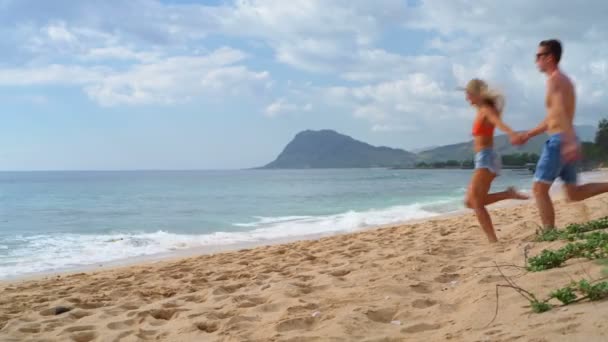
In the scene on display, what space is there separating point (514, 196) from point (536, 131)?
111cm

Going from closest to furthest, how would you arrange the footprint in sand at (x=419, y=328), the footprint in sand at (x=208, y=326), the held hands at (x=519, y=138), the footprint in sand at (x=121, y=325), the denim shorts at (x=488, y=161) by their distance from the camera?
1. the footprint in sand at (x=419, y=328)
2. the footprint in sand at (x=208, y=326)
3. the footprint in sand at (x=121, y=325)
4. the held hands at (x=519, y=138)
5. the denim shorts at (x=488, y=161)

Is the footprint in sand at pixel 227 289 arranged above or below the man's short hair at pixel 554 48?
below

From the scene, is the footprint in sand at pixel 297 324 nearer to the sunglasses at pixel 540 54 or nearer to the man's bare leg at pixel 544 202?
the man's bare leg at pixel 544 202

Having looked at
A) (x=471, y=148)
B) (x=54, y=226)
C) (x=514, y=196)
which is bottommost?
(x=54, y=226)

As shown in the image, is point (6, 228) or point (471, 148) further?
point (6, 228)

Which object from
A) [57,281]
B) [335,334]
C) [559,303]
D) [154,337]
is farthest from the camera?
[57,281]

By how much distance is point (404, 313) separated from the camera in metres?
3.23

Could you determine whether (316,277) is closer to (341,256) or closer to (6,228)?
(341,256)

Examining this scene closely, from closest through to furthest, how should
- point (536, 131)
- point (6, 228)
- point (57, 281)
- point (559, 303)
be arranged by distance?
point (559, 303) → point (536, 131) → point (57, 281) → point (6, 228)

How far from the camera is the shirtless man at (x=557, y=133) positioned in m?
4.29

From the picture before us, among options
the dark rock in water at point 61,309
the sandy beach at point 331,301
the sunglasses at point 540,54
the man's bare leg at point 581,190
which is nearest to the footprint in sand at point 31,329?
the sandy beach at point 331,301

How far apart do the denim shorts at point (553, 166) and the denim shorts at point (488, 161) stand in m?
0.60

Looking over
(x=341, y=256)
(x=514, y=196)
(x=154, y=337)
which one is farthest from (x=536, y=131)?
(x=154, y=337)

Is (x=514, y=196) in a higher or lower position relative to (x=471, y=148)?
lower
